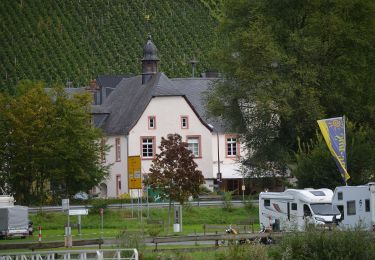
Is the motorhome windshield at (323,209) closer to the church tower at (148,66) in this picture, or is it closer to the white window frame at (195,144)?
the white window frame at (195,144)

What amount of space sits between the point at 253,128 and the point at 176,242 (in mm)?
20403

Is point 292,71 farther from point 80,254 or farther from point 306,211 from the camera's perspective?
point 80,254


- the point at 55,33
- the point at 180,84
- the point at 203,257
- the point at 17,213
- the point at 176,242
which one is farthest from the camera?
the point at 55,33

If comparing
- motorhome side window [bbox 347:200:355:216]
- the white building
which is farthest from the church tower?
motorhome side window [bbox 347:200:355:216]

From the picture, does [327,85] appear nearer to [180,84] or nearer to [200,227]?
[200,227]

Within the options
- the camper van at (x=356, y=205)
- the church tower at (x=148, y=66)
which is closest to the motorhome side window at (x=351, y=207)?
the camper van at (x=356, y=205)

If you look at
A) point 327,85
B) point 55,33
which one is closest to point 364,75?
point 327,85

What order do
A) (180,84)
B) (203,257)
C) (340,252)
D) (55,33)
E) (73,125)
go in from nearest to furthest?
(340,252) < (203,257) < (73,125) < (180,84) < (55,33)

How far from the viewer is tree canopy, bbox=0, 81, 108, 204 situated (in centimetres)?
7781

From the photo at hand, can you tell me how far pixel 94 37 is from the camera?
16038 centimetres

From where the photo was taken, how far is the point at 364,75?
6481cm

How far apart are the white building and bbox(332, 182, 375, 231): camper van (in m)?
41.1

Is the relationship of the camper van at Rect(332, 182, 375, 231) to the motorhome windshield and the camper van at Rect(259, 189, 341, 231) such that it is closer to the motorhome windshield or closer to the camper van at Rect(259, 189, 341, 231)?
the camper van at Rect(259, 189, 341, 231)

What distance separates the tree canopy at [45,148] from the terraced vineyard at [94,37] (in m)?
59.0
